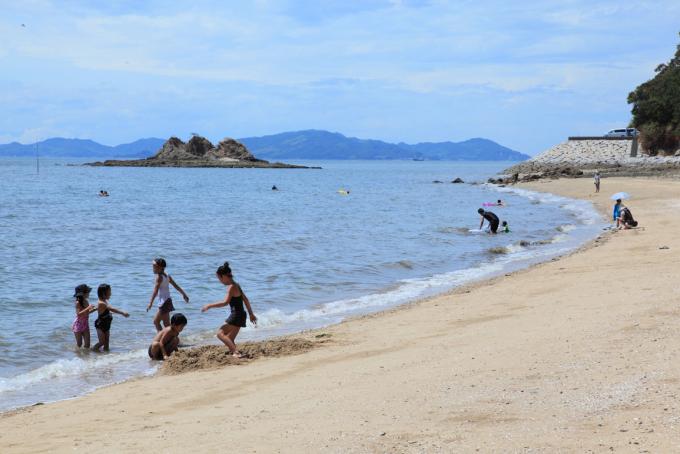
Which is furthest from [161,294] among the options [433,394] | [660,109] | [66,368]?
[660,109]

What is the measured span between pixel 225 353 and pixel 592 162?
80.2 m

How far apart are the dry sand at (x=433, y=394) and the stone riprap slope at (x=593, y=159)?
57.1 m

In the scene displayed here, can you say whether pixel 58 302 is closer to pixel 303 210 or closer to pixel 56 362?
pixel 56 362

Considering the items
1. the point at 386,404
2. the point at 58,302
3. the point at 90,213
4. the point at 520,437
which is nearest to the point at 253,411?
the point at 386,404

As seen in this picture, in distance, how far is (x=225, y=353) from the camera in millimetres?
10094

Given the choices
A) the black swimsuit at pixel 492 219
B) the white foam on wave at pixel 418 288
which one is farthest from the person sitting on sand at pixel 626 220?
the black swimsuit at pixel 492 219

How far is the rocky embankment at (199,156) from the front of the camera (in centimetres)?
16400

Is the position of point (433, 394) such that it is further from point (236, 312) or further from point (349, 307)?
point (349, 307)

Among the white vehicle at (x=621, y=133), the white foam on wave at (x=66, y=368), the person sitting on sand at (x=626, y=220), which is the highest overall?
the white vehicle at (x=621, y=133)

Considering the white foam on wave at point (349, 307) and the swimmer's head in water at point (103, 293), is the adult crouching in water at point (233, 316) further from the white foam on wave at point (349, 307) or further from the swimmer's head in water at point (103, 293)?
the swimmer's head in water at point (103, 293)

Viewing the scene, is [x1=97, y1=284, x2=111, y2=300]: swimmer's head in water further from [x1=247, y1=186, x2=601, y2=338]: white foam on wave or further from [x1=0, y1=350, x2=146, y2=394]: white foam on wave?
[x1=247, y1=186, x2=601, y2=338]: white foam on wave

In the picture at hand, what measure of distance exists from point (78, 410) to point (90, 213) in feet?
120

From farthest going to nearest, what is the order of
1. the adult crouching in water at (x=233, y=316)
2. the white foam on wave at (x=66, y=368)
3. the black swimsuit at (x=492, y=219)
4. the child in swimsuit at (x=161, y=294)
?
the black swimsuit at (x=492, y=219) → the child in swimsuit at (x=161, y=294) → the adult crouching in water at (x=233, y=316) → the white foam on wave at (x=66, y=368)

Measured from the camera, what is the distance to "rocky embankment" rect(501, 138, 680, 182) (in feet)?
208
